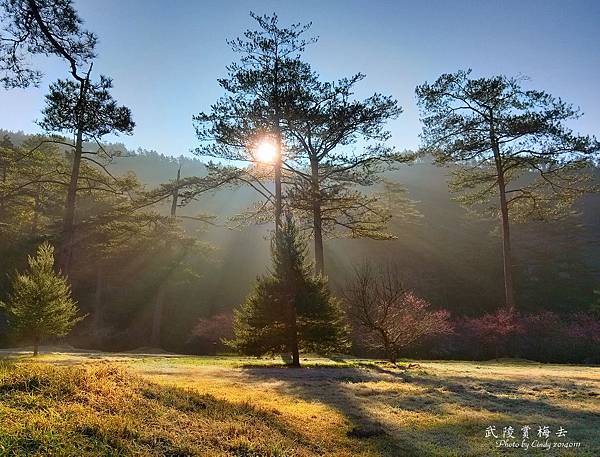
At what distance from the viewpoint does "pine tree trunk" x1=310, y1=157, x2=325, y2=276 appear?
20750 mm

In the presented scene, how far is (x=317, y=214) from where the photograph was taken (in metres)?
21.8

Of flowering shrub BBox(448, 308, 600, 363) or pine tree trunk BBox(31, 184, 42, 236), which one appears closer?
flowering shrub BBox(448, 308, 600, 363)

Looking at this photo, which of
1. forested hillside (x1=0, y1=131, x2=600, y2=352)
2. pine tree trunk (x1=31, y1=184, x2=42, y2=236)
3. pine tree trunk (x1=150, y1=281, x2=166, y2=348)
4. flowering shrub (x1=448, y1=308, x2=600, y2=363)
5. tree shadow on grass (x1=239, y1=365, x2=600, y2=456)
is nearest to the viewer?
tree shadow on grass (x1=239, y1=365, x2=600, y2=456)

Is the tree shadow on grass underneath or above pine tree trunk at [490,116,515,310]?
underneath

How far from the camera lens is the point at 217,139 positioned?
1956 centimetres

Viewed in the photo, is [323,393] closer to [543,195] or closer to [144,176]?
[543,195]

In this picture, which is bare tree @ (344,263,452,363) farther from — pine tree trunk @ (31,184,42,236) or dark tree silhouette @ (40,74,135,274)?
pine tree trunk @ (31,184,42,236)

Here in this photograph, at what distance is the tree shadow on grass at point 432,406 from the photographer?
6.41 meters

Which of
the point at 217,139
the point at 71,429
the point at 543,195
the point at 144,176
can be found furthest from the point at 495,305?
the point at 144,176

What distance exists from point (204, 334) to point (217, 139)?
1525 cm

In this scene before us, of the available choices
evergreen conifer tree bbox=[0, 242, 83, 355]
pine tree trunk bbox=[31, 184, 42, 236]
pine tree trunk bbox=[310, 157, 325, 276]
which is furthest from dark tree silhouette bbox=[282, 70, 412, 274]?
pine tree trunk bbox=[31, 184, 42, 236]

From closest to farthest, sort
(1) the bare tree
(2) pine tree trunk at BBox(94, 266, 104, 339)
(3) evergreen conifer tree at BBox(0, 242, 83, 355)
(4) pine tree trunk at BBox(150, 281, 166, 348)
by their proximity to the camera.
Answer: (1) the bare tree < (3) evergreen conifer tree at BBox(0, 242, 83, 355) < (4) pine tree trunk at BBox(150, 281, 166, 348) < (2) pine tree trunk at BBox(94, 266, 104, 339)

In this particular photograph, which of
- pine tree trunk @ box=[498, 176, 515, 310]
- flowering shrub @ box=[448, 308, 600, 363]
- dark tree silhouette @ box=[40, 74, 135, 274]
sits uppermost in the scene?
dark tree silhouette @ box=[40, 74, 135, 274]

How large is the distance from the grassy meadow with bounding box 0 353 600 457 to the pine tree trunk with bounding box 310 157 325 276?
417 inches
